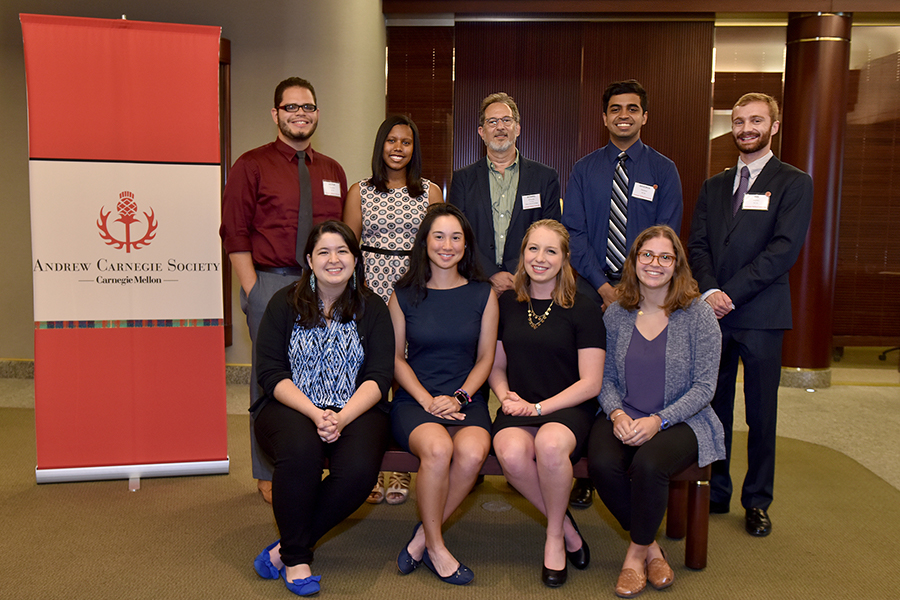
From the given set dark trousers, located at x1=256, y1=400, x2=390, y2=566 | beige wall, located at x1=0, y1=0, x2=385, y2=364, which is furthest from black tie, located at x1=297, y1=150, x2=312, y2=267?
beige wall, located at x1=0, y1=0, x2=385, y2=364

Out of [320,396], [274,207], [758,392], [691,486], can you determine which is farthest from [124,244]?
[758,392]

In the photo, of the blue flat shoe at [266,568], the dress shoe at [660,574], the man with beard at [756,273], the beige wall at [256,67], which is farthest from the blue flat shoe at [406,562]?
the beige wall at [256,67]

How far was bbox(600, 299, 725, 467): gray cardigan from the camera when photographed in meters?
2.39

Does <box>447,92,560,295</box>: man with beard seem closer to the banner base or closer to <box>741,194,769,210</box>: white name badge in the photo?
<box>741,194,769,210</box>: white name badge

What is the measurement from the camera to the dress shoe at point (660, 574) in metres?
2.32

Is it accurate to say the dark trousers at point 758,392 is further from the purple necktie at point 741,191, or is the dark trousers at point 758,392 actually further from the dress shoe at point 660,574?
the dress shoe at point 660,574

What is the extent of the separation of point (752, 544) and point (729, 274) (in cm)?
110

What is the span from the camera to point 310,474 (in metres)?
2.26

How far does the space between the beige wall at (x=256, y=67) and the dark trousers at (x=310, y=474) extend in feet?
9.98

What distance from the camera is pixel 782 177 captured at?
9.16 ft

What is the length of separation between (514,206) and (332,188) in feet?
2.74

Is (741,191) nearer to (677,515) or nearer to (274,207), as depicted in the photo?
(677,515)

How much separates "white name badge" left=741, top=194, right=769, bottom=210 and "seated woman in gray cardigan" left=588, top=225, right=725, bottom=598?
56 cm

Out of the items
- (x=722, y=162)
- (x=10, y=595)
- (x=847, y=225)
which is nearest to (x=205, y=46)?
(x=10, y=595)
